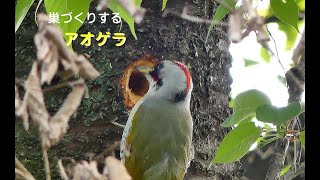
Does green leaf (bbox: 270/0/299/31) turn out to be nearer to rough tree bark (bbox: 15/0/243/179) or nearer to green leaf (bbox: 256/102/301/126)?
green leaf (bbox: 256/102/301/126)

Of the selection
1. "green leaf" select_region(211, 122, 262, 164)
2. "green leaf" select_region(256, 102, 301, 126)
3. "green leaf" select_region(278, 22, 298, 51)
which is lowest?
"green leaf" select_region(211, 122, 262, 164)

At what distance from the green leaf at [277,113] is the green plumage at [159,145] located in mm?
177

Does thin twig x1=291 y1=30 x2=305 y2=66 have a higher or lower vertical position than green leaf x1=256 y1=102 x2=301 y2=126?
higher

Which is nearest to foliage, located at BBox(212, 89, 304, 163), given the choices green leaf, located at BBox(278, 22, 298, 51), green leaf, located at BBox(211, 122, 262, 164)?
green leaf, located at BBox(211, 122, 262, 164)

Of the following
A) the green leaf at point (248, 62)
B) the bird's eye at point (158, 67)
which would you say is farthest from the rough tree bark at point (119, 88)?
the green leaf at point (248, 62)

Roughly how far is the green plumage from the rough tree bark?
18 mm

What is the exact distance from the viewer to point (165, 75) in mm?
607

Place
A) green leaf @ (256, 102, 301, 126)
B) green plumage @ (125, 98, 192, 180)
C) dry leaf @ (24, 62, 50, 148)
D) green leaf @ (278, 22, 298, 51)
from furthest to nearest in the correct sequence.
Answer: green leaf @ (278, 22, 298, 51), green plumage @ (125, 98, 192, 180), green leaf @ (256, 102, 301, 126), dry leaf @ (24, 62, 50, 148)

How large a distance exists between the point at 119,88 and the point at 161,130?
0.23 feet

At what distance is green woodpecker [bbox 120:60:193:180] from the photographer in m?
0.59

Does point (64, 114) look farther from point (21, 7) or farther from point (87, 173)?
point (21, 7)
